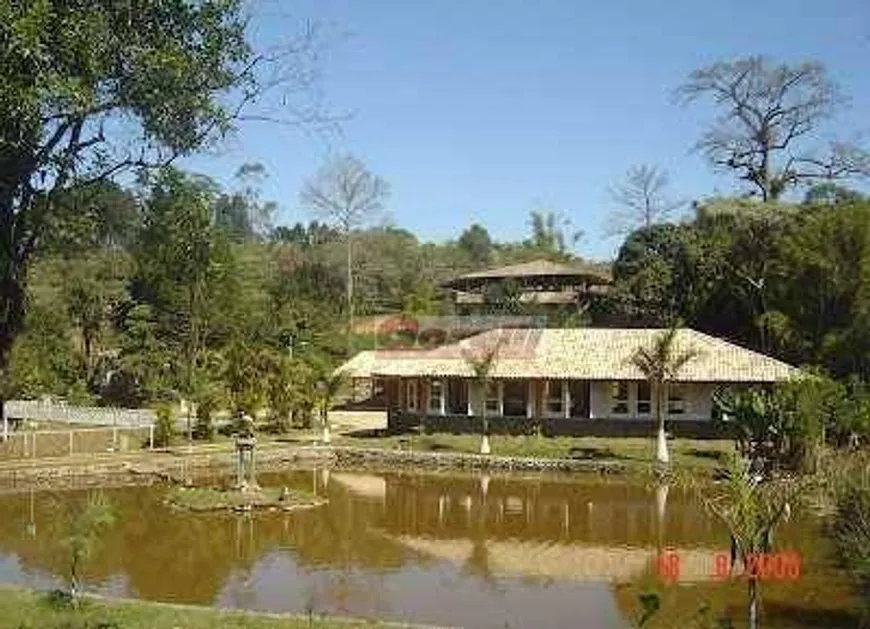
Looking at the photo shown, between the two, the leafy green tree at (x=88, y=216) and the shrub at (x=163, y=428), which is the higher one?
the leafy green tree at (x=88, y=216)

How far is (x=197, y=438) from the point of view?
117ft

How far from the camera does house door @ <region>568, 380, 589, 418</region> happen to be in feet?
124

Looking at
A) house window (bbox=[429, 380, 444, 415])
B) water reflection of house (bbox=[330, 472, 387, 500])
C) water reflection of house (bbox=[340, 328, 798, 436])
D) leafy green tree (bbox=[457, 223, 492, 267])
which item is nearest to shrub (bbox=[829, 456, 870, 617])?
water reflection of house (bbox=[330, 472, 387, 500])

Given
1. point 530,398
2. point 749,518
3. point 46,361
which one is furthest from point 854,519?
point 46,361

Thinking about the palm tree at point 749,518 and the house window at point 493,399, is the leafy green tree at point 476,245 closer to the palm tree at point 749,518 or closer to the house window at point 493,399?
the house window at point 493,399

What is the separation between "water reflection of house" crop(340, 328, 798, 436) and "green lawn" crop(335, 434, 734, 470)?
4.61 feet

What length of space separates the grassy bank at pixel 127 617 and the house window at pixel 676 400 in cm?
2429

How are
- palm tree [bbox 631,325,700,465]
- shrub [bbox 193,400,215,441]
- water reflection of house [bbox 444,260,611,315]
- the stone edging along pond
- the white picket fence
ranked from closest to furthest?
the stone edging along pond → palm tree [bbox 631,325,700,465] → the white picket fence → shrub [bbox 193,400,215,441] → water reflection of house [bbox 444,260,611,315]

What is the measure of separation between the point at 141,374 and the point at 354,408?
341 inches

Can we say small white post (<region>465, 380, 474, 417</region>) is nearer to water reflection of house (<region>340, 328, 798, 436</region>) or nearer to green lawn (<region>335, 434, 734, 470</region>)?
water reflection of house (<region>340, 328, 798, 436</region>)

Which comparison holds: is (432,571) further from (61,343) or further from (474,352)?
(61,343)

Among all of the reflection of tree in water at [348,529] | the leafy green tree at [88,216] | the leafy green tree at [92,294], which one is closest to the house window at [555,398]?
the reflection of tree in water at [348,529]

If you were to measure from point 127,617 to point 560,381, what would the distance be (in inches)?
1021

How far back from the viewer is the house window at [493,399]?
38.0 m
